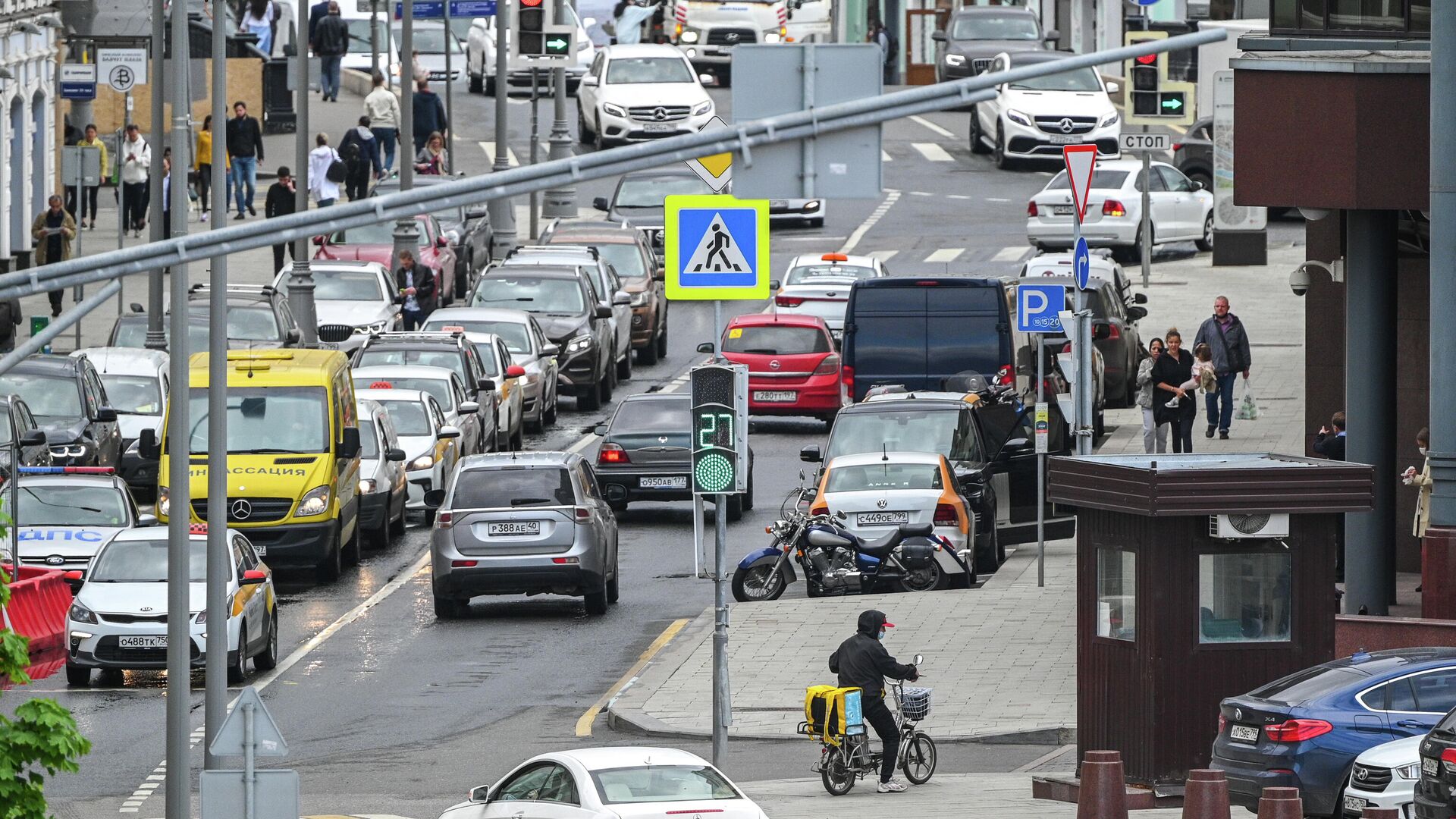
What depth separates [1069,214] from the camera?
4716 centimetres

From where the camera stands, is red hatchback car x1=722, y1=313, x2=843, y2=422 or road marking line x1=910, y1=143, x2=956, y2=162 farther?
road marking line x1=910, y1=143, x2=956, y2=162

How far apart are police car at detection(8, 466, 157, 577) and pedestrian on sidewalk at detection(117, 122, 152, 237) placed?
2143 cm

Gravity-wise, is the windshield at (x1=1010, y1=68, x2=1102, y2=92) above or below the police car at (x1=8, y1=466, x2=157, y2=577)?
above

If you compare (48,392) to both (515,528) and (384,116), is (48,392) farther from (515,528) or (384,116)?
(384,116)

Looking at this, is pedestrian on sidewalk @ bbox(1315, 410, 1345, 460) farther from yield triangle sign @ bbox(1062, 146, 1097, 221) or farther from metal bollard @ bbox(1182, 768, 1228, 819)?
metal bollard @ bbox(1182, 768, 1228, 819)

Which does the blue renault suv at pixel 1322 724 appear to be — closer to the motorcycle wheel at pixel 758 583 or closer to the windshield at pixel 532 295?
the motorcycle wheel at pixel 758 583

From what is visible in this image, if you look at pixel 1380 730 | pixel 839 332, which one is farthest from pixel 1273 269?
pixel 1380 730

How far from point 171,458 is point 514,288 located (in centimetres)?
2289

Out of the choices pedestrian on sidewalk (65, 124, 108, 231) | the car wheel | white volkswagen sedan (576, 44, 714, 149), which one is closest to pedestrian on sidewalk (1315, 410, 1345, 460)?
the car wheel

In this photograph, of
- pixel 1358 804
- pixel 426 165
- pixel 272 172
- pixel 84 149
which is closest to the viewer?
pixel 1358 804

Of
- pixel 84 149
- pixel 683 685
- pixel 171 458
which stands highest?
pixel 84 149

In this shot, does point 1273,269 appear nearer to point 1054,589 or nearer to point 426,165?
point 426,165

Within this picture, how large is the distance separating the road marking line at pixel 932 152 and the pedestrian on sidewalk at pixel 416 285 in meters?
21.0

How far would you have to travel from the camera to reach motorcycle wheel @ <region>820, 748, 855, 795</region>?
1862 centimetres
